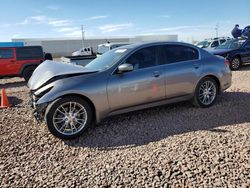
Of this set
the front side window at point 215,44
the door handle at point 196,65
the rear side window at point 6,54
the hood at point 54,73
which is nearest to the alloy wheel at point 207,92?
the door handle at point 196,65

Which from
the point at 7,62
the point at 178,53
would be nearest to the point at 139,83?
the point at 178,53

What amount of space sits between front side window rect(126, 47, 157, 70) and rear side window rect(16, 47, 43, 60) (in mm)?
9279

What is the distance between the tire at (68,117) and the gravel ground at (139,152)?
0.54 feet

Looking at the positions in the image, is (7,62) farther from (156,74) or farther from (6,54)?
(156,74)

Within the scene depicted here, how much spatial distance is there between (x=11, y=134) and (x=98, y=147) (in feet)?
6.14

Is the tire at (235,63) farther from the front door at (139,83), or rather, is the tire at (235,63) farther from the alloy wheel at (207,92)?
the front door at (139,83)

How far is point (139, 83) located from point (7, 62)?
9.94 meters

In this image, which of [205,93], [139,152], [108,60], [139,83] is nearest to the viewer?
[139,152]

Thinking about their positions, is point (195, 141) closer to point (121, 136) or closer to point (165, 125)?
point (165, 125)

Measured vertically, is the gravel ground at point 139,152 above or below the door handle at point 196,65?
below

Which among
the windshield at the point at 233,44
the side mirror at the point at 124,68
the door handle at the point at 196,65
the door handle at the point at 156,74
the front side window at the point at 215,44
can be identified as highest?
the front side window at the point at 215,44

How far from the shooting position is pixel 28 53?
42.7 ft

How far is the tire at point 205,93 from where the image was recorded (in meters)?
5.77

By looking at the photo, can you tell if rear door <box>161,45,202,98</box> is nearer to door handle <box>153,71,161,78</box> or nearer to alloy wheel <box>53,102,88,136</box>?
door handle <box>153,71,161,78</box>
